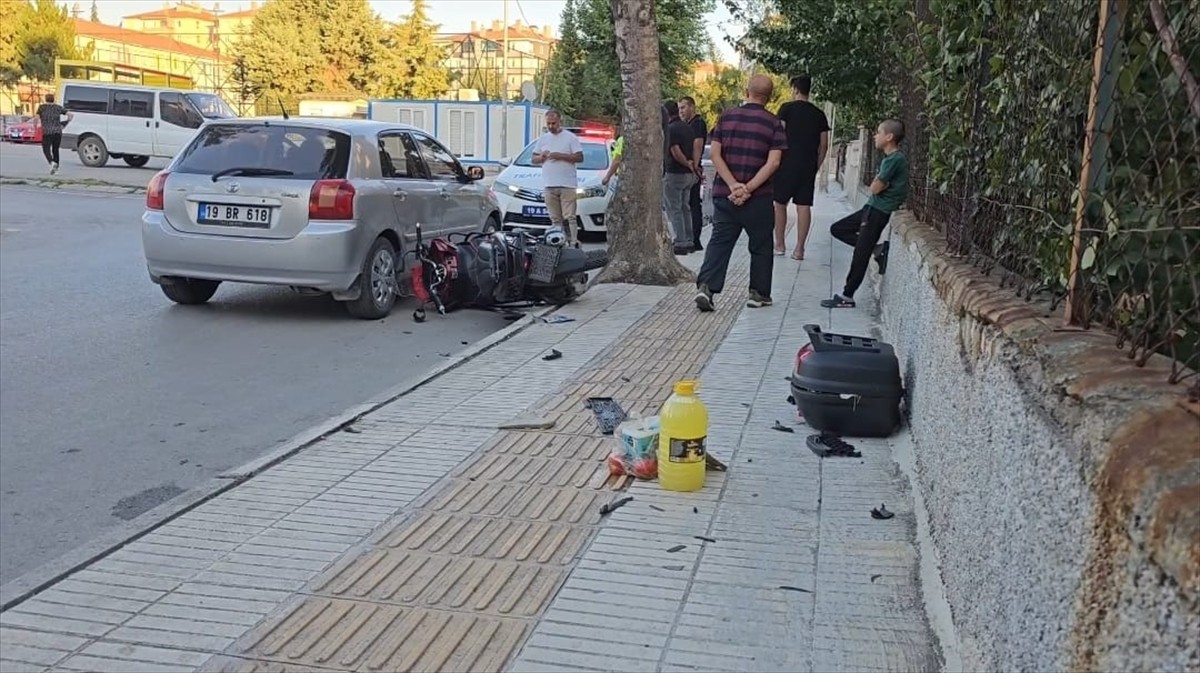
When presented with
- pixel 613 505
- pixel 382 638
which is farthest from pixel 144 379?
pixel 382 638

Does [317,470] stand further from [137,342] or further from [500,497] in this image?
[137,342]

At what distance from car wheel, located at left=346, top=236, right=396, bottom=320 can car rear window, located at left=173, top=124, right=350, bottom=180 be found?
2.53ft

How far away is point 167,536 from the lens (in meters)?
4.13

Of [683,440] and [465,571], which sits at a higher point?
[683,440]

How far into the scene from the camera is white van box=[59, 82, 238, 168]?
2830 cm

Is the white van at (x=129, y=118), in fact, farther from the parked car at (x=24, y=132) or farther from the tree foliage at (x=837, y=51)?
the tree foliage at (x=837, y=51)

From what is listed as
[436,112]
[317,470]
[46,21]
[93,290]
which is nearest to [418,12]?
[46,21]

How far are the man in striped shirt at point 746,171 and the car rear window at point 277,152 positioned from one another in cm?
325

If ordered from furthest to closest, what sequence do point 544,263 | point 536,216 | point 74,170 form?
point 74,170, point 536,216, point 544,263

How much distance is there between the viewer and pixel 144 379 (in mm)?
6859

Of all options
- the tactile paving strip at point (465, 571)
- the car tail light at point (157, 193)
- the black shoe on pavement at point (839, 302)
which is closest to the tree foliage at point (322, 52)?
the car tail light at point (157, 193)

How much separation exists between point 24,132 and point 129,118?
20285 mm

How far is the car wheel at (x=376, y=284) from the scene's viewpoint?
8.86 meters

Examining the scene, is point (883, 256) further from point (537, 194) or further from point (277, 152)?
point (537, 194)
